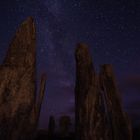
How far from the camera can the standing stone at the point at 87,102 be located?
22859mm

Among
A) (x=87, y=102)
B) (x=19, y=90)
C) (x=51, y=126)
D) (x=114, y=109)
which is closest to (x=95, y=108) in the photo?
(x=87, y=102)

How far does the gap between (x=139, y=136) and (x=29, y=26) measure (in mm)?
15585

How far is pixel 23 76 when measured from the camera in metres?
24.4

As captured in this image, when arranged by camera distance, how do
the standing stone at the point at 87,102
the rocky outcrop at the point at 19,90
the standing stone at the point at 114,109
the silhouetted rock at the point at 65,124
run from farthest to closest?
the silhouetted rock at the point at 65,124 → the standing stone at the point at 114,109 → the standing stone at the point at 87,102 → the rocky outcrop at the point at 19,90

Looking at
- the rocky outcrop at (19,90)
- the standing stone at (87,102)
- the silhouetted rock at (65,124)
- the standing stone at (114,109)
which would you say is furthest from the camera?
the silhouetted rock at (65,124)

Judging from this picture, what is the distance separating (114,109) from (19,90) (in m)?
8.24

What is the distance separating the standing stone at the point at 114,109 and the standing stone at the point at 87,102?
1071 millimetres

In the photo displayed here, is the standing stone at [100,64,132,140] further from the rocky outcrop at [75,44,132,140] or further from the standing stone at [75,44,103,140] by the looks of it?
the standing stone at [75,44,103,140]

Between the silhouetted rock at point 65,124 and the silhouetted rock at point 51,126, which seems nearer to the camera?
the silhouetted rock at point 51,126

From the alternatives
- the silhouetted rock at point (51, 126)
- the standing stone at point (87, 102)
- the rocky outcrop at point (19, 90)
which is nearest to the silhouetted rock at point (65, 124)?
the silhouetted rock at point (51, 126)

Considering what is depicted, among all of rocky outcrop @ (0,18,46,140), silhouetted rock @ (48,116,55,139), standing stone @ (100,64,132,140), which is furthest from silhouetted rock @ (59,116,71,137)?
standing stone @ (100,64,132,140)

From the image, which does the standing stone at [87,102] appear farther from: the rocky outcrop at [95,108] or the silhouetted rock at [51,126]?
the silhouetted rock at [51,126]

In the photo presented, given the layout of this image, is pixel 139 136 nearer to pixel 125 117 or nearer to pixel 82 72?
pixel 125 117

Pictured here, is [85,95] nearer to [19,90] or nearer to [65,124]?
[19,90]
